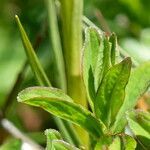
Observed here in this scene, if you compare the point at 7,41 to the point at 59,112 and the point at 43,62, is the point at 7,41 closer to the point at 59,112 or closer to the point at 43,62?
the point at 43,62

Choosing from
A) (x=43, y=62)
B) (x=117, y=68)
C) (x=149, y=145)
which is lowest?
(x=43, y=62)

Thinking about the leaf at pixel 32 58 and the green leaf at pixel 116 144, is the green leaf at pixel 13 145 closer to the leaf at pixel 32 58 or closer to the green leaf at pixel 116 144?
the leaf at pixel 32 58

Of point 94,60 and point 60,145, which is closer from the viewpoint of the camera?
point 60,145

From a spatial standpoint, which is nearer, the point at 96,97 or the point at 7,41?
the point at 96,97

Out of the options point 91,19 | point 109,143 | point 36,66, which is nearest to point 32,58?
point 36,66

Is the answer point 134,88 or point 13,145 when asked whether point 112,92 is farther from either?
point 13,145

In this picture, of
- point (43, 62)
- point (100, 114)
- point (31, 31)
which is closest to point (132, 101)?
point (100, 114)

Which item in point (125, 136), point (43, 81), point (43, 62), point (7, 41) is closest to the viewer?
point (125, 136)

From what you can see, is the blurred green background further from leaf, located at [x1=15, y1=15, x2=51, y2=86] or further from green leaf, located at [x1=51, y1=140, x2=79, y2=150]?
green leaf, located at [x1=51, y1=140, x2=79, y2=150]
